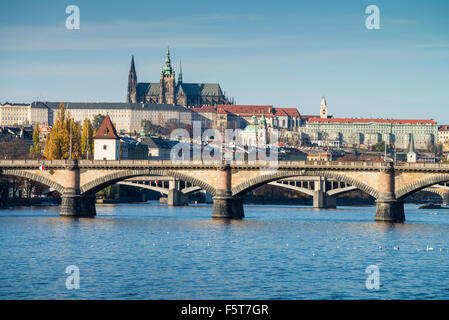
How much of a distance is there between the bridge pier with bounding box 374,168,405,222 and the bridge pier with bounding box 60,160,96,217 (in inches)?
1139

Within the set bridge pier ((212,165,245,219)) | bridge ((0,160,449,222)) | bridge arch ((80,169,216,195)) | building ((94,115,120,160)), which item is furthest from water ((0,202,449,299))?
building ((94,115,120,160))

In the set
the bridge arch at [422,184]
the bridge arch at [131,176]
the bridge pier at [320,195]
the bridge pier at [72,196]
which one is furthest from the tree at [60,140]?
the bridge arch at [422,184]

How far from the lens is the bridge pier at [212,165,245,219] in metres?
96.6

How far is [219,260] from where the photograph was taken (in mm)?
59219

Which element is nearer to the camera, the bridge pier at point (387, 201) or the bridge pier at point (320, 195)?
the bridge pier at point (387, 201)

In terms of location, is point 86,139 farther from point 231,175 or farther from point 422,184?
point 422,184

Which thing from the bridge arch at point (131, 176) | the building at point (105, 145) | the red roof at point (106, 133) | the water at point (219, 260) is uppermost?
the red roof at point (106, 133)

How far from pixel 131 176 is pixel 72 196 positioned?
6161 mm

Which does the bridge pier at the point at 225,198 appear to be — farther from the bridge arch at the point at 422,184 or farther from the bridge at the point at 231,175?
the bridge arch at the point at 422,184

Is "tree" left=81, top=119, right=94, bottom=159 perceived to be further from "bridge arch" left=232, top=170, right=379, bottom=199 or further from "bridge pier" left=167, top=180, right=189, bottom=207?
"bridge arch" left=232, top=170, right=379, bottom=199

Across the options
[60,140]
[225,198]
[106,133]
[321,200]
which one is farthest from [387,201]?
[321,200]

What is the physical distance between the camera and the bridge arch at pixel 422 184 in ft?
293
